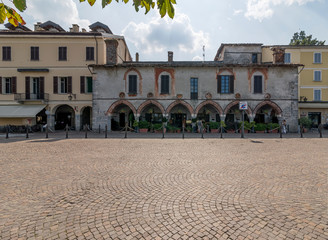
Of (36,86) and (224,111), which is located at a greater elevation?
(36,86)

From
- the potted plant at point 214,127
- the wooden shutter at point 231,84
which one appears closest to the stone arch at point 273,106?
the wooden shutter at point 231,84

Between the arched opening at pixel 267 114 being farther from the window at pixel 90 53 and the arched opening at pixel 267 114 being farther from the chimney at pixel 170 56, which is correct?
the window at pixel 90 53

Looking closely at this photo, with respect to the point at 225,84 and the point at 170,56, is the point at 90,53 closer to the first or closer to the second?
the point at 170,56

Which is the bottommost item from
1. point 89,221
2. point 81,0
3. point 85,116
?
point 89,221

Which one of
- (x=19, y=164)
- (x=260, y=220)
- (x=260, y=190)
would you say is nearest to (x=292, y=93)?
(x=260, y=190)

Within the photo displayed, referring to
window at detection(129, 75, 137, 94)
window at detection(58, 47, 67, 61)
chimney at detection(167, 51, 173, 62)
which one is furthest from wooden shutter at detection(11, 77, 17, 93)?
chimney at detection(167, 51, 173, 62)

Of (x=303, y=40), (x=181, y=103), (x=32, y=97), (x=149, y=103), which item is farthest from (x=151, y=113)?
(x=303, y=40)

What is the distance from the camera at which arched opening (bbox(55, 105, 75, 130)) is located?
2256cm

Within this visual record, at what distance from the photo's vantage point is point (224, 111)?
1939cm

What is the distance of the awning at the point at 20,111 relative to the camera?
734 inches

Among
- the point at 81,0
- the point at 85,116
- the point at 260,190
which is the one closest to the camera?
the point at 81,0

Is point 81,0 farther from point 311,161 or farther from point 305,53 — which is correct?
point 305,53

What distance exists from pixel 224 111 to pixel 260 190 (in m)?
16.2

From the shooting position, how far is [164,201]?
3.60 m
